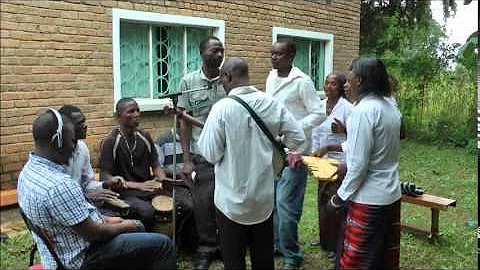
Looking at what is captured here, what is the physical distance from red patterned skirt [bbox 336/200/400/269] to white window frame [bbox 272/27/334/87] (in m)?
5.81

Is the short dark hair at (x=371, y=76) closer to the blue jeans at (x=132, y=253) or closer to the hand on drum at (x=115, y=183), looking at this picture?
the blue jeans at (x=132, y=253)

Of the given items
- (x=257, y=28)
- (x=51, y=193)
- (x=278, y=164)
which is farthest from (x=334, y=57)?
(x=51, y=193)

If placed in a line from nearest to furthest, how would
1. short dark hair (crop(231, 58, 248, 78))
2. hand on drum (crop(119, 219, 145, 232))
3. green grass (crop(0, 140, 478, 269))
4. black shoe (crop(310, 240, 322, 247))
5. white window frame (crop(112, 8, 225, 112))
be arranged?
short dark hair (crop(231, 58, 248, 78)), hand on drum (crop(119, 219, 145, 232)), green grass (crop(0, 140, 478, 269)), black shoe (crop(310, 240, 322, 247)), white window frame (crop(112, 8, 225, 112))

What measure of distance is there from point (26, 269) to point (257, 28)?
5303 millimetres

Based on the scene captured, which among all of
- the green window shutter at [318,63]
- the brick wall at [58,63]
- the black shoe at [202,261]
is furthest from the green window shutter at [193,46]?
the black shoe at [202,261]

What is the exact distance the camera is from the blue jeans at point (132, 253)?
2.72 meters

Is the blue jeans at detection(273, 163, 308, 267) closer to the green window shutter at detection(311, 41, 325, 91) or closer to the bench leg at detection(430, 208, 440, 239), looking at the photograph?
the bench leg at detection(430, 208, 440, 239)

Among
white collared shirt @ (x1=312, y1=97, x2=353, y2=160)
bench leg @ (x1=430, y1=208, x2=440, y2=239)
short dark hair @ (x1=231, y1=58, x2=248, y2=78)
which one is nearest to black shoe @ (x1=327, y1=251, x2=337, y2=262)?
white collared shirt @ (x1=312, y1=97, x2=353, y2=160)

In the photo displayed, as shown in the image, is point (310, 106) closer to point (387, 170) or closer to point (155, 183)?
point (387, 170)

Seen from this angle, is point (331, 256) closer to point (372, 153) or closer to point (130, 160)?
point (372, 153)

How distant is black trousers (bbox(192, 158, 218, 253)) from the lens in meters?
3.75

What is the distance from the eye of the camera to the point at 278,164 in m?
2.93

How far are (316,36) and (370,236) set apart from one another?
6820 millimetres

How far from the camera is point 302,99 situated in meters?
3.70
